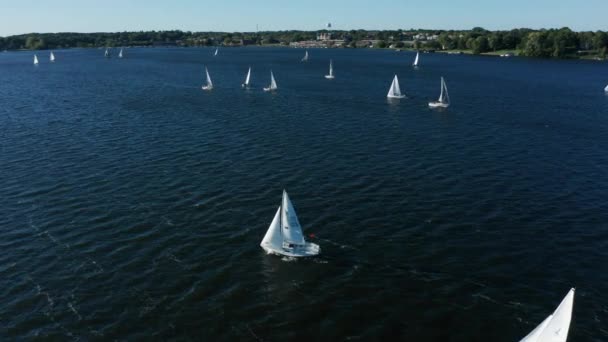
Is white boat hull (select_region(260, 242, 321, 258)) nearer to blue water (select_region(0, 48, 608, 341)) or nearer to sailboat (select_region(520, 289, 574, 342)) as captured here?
blue water (select_region(0, 48, 608, 341))

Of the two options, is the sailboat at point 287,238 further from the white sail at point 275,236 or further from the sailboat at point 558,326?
the sailboat at point 558,326

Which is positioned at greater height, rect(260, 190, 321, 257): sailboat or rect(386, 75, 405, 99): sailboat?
rect(386, 75, 405, 99): sailboat

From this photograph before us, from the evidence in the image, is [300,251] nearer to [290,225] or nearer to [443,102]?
[290,225]

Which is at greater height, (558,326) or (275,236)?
(558,326)

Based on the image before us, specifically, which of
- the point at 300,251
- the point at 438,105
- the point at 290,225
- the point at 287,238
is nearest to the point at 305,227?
the point at 300,251

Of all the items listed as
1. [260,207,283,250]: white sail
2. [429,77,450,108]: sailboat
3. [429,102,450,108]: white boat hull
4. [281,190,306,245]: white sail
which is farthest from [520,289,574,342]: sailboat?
[429,77,450,108]: sailboat

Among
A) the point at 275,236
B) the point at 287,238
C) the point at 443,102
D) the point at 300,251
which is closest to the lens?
the point at 287,238

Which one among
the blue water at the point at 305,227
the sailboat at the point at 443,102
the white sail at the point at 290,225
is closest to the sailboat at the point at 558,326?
the blue water at the point at 305,227
